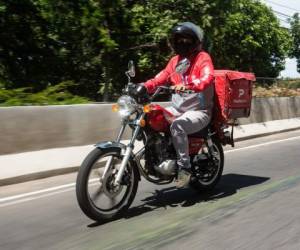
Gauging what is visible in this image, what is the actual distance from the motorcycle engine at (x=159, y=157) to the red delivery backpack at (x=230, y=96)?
0.89 meters

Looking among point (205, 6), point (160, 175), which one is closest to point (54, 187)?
point (160, 175)

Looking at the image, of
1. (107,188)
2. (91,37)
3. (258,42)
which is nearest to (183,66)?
(107,188)

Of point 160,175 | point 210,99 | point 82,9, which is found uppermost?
point 82,9

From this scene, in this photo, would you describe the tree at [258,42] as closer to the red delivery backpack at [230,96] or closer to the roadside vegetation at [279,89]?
the roadside vegetation at [279,89]

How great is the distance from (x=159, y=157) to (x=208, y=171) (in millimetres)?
1111

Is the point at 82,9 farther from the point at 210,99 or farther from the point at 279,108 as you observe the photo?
the point at 210,99

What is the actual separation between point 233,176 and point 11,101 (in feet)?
12.7

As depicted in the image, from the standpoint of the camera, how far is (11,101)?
382 inches

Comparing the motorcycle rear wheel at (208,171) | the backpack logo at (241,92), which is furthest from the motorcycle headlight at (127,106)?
the backpack logo at (241,92)

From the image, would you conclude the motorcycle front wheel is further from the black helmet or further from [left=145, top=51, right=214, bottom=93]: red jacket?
the black helmet

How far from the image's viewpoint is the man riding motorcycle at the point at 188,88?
6.38 meters

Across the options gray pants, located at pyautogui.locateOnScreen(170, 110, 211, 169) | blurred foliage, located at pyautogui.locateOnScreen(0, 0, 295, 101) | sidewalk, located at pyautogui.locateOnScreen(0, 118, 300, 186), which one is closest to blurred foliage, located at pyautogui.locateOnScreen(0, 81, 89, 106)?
sidewalk, located at pyautogui.locateOnScreen(0, 118, 300, 186)

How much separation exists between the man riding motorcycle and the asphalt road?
59 centimetres

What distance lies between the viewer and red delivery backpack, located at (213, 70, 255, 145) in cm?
696
